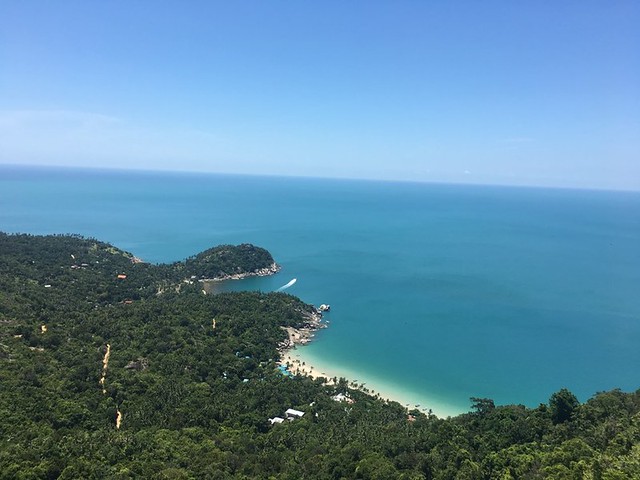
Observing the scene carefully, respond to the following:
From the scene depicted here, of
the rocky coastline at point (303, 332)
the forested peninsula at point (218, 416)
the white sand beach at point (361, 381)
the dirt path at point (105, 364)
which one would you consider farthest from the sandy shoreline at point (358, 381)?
the dirt path at point (105, 364)

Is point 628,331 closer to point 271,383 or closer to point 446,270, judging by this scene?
point 446,270

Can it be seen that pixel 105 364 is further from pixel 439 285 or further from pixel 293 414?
pixel 439 285

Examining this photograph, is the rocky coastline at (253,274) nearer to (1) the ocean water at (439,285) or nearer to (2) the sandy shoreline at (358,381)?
(1) the ocean water at (439,285)

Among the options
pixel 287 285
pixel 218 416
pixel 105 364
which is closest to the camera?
pixel 218 416

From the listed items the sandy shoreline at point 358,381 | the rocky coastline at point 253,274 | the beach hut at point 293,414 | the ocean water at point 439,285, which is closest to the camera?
the beach hut at point 293,414

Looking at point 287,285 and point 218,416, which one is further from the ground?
point 218,416

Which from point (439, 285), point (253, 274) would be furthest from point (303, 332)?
point (439, 285)

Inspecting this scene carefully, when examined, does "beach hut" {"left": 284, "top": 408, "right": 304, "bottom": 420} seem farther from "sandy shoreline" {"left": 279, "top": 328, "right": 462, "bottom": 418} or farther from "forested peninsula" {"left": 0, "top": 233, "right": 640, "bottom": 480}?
"sandy shoreline" {"left": 279, "top": 328, "right": 462, "bottom": 418}
